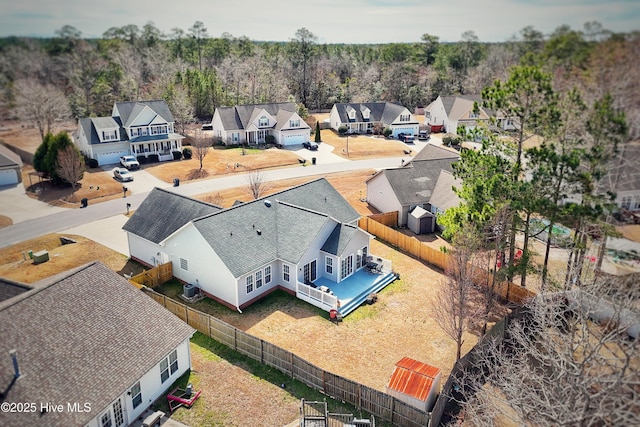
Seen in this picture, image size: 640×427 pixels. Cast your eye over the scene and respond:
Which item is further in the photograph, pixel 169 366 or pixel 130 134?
pixel 130 134

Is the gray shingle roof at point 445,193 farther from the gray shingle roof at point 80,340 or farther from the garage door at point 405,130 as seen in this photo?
the garage door at point 405,130

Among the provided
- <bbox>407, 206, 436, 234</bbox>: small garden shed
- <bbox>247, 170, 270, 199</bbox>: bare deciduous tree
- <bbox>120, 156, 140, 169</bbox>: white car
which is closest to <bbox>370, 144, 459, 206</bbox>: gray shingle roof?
<bbox>407, 206, 436, 234</bbox>: small garden shed

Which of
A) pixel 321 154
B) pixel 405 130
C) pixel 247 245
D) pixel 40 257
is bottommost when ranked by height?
pixel 40 257

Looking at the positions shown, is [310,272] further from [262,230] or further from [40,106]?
[40,106]

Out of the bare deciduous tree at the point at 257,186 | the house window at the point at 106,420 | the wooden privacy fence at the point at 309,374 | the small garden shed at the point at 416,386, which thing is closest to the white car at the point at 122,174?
the bare deciduous tree at the point at 257,186

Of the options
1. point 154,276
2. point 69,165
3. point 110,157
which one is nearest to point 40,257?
point 154,276

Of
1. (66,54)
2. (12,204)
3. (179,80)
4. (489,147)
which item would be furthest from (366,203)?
(66,54)
